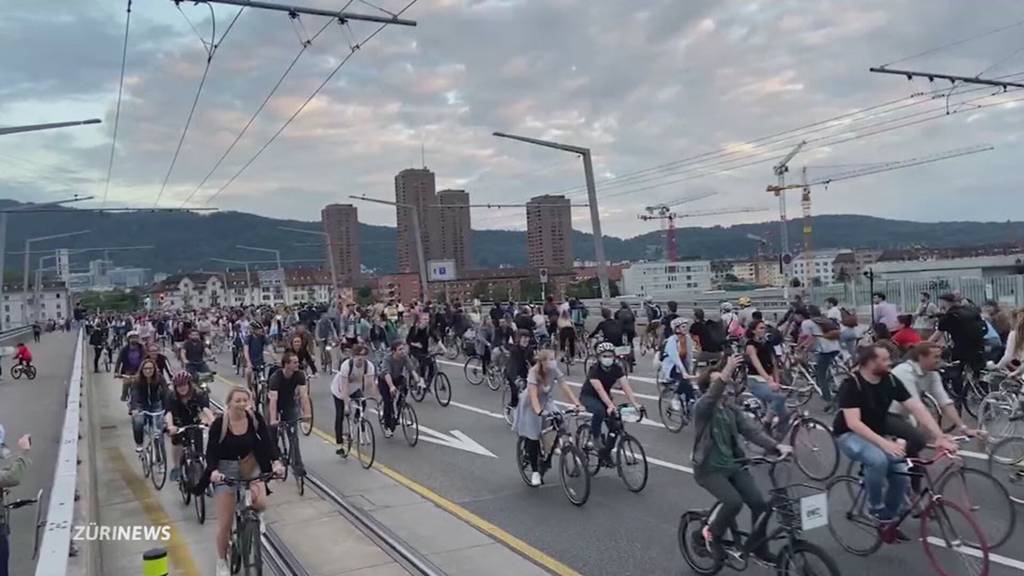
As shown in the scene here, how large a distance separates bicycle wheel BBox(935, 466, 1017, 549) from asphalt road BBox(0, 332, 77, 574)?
26.3 ft

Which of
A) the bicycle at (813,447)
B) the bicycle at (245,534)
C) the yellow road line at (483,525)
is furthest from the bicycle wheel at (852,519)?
the bicycle at (245,534)

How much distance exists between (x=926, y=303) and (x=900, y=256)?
105100 mm

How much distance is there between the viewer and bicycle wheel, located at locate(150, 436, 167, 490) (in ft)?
35.4

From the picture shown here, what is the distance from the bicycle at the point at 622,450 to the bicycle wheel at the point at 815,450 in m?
1.63

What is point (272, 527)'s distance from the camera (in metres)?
8.65

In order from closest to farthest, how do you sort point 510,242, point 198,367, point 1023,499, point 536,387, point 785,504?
point 785,504
point 1023,499
point 536,387
point 198,367
point 510,242

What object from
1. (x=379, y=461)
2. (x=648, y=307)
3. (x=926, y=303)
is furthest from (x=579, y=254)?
(x=379, y=461)

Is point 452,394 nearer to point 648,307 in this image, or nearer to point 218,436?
point 648,307

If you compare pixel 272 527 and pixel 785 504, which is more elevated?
pixel 785 504

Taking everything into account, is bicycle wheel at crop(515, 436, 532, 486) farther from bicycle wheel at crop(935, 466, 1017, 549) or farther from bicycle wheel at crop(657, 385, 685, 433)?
bicycle wheel at crop(935, 466, 1017, 549)

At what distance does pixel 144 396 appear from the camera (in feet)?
36.8

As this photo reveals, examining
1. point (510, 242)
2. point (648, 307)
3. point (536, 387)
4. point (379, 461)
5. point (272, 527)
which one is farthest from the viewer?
point (510, 242)

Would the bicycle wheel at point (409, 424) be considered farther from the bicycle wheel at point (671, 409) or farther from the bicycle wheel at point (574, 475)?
the bicycle wheel at point (574, 475)

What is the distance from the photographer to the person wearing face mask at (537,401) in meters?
9.45
